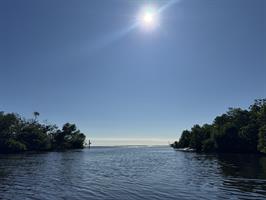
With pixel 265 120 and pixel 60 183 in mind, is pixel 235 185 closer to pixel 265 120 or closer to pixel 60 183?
pixel 60 183

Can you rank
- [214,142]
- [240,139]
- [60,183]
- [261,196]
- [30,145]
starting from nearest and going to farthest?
[261,196]
[60,183]
[240,139]
[214,142]
[30,145]

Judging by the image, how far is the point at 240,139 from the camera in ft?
422

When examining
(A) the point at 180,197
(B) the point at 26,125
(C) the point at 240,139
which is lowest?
(A) the point at 180,197

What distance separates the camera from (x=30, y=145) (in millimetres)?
172000

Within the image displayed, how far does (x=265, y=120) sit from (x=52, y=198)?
278ft

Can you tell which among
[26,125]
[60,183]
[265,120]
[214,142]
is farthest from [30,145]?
[60,183]

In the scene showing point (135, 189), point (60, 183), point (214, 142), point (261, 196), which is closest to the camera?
point (261, 196)

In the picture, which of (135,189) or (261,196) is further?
(135,189)

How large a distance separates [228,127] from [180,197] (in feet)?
367

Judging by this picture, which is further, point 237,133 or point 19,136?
point 19,136

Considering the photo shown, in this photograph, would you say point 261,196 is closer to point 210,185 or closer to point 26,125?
point 210,185

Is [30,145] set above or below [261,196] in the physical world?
above

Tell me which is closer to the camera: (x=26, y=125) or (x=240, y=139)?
(x=240, y=139)

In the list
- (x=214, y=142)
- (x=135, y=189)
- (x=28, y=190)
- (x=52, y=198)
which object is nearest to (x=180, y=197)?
(x=135, y=189)
